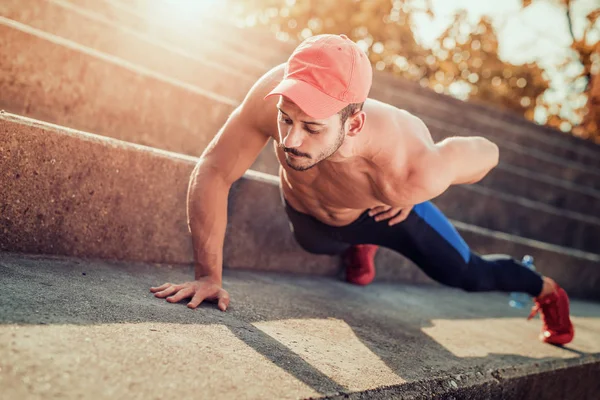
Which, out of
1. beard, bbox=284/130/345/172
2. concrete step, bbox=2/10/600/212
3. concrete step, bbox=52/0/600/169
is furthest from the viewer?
concrete step, bbox=52/0/600/169

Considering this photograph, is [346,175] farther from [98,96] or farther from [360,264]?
[98,96]

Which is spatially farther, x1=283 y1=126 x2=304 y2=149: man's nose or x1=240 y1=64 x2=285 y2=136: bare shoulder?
x1=240 y1=64 x2=285 y2=136: bare shoulder

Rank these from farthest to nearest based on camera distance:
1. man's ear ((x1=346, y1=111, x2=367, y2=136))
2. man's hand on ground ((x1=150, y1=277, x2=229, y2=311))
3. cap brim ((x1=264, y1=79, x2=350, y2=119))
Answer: man's hand on ground ((x1=150, y1=277, x2=229, y2=311))
man's ear ((x1=346, y1=111, x2=367, y2=136))
cap brim ((x1=264, y1=79, x2=350, y2=119))

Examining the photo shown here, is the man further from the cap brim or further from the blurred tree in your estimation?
the blurred tree

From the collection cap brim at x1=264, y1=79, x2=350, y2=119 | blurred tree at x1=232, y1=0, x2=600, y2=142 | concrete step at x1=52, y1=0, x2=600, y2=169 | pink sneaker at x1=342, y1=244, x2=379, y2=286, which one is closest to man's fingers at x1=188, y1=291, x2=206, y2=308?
cap brim at x1=264, y1=79, x2=350, y2=119

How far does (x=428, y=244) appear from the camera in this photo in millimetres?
2791

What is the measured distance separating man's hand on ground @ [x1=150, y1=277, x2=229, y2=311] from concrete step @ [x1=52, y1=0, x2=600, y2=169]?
409 cm

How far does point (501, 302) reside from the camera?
4.09 metres

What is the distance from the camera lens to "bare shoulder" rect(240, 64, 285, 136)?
6.98ft

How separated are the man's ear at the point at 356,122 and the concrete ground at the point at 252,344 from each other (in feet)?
2.56

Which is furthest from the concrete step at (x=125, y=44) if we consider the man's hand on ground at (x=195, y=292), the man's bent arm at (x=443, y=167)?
the man's hand on ground at (x=195, y=292)

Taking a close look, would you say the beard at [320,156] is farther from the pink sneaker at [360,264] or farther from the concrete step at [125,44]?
the concrete step at [125,44]

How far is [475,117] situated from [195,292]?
6.77m

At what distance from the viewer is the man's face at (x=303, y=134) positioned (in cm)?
172
